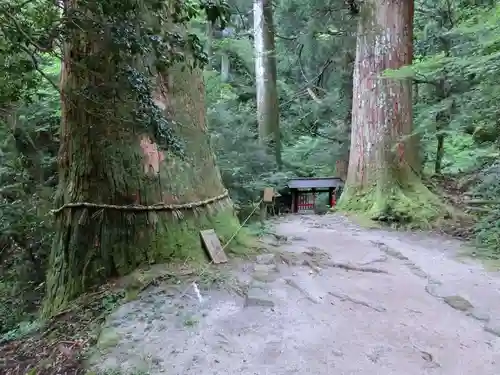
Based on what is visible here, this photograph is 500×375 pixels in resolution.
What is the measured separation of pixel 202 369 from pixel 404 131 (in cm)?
575

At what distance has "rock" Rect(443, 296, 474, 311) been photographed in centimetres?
321

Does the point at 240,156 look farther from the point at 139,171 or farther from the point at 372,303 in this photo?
the point at 372,303

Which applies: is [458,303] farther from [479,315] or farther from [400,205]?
[400,205]

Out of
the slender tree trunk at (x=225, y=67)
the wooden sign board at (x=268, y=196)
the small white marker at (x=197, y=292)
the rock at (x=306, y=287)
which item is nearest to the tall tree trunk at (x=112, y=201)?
the small white marker at (x=197, y=292)

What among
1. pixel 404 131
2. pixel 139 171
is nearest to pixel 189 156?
pixel 139 171

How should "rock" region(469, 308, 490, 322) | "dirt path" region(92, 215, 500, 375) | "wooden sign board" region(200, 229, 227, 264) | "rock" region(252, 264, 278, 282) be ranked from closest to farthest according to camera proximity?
1. "dirt path" region(92, 215, 500, 375)
2. "rock" region(469, 308, 490, 322)
3. "rock" region(252, 264, 278, 282)
4. "wooden sign board" region(200, 229, 227, 264)

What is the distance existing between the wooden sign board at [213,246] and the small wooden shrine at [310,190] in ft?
17.7

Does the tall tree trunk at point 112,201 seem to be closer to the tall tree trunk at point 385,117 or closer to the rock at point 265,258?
the rock at point 265,258

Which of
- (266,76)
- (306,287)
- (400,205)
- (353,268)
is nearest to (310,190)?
(266,76)

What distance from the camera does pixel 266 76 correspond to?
10.6 m

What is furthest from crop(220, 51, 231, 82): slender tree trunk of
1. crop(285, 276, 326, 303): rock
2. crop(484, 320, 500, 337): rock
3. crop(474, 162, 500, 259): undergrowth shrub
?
crop(484, 320, 500, 337): rock

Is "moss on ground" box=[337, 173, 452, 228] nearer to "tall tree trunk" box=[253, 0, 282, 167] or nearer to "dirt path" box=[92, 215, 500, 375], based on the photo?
"dirt path" box=[92, 215, 500, 375]

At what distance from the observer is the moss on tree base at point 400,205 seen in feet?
20.5

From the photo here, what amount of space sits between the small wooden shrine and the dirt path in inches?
195
